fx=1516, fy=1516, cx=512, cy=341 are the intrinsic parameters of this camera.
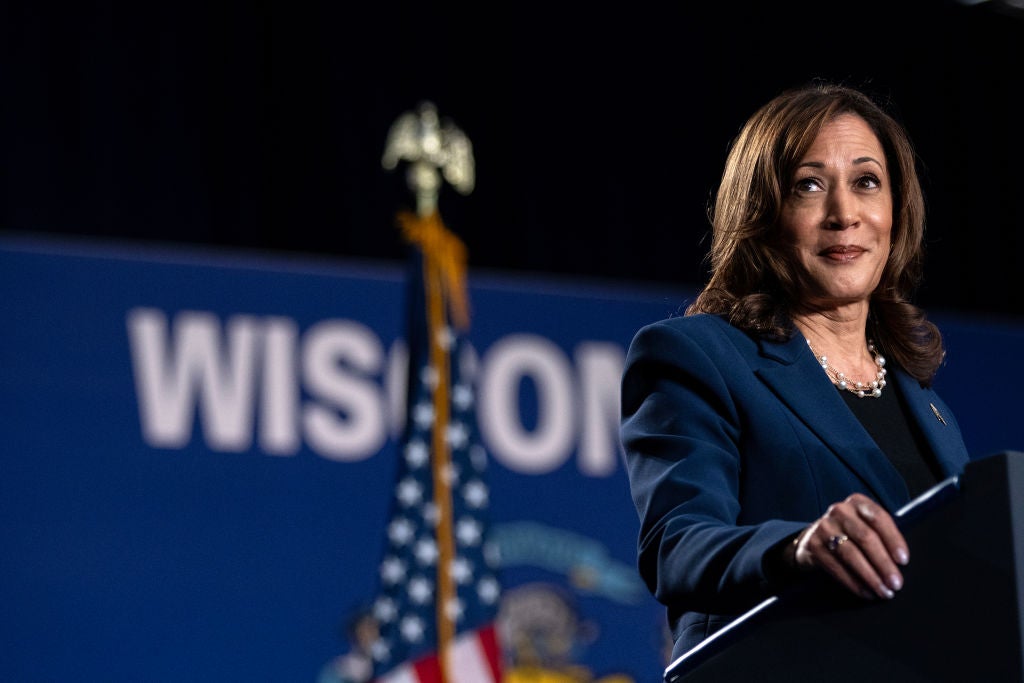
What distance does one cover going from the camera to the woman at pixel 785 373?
50.9 inches

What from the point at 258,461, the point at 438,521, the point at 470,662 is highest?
the point at 258,461

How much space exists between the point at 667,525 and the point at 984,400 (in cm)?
468

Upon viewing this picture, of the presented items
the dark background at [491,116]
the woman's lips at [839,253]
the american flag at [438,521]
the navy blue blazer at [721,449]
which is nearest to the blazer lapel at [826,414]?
the navy blue blazer at [721,449]

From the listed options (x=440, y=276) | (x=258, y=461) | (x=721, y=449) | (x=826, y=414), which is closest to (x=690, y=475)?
(x=721, y=449)

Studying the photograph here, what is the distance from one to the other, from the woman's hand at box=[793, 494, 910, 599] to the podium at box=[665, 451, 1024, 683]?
0.5 inches

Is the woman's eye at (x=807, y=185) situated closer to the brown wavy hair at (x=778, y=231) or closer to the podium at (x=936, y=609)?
the brown wavy hair at (x=778, y=231)

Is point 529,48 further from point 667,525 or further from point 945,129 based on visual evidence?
point 667,525

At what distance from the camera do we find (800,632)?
111 centimetres

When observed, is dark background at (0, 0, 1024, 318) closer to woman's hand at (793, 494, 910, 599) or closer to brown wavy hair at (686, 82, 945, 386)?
brown wavy hair at (686, 82, 945, 386)

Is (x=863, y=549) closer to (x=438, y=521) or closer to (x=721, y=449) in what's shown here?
(x=721, y=449)

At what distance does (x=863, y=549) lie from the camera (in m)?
1.05

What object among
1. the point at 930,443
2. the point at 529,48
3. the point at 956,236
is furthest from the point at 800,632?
the point at 956,236

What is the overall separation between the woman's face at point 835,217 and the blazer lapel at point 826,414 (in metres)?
0.09

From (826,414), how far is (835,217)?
224 mm
